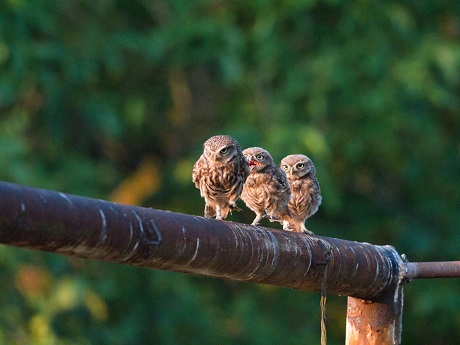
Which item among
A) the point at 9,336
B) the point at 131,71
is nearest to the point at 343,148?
the point at 131,71

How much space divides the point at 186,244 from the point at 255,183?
2.46 m

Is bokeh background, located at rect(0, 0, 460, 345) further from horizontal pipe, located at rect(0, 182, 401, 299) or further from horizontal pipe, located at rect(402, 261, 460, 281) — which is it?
horizontal pipe, located at rect(0, 182, 401, 299)

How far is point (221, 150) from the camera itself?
5.50 m

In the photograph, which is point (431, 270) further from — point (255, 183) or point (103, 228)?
point (103, 228)

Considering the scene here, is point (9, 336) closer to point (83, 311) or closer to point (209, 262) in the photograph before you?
point (83, 311)

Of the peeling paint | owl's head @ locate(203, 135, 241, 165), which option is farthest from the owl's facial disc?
the peeling paint

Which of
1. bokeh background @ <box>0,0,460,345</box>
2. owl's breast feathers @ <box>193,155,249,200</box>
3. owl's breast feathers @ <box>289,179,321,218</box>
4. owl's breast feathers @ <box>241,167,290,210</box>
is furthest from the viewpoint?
bokeh background @ <box>0,0,460,345</box>

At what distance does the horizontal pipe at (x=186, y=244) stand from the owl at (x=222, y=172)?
3.57 ft

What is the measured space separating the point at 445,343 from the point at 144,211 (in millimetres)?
13001

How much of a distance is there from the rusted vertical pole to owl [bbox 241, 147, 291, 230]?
1.29 meters

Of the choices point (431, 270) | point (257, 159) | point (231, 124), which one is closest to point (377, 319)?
point (431, 270)

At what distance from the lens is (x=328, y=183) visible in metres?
13.0

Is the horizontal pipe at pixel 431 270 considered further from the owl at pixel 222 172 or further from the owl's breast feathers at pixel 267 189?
the owl's breast feathers at pixel 267 189

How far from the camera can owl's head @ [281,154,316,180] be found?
6.28m
